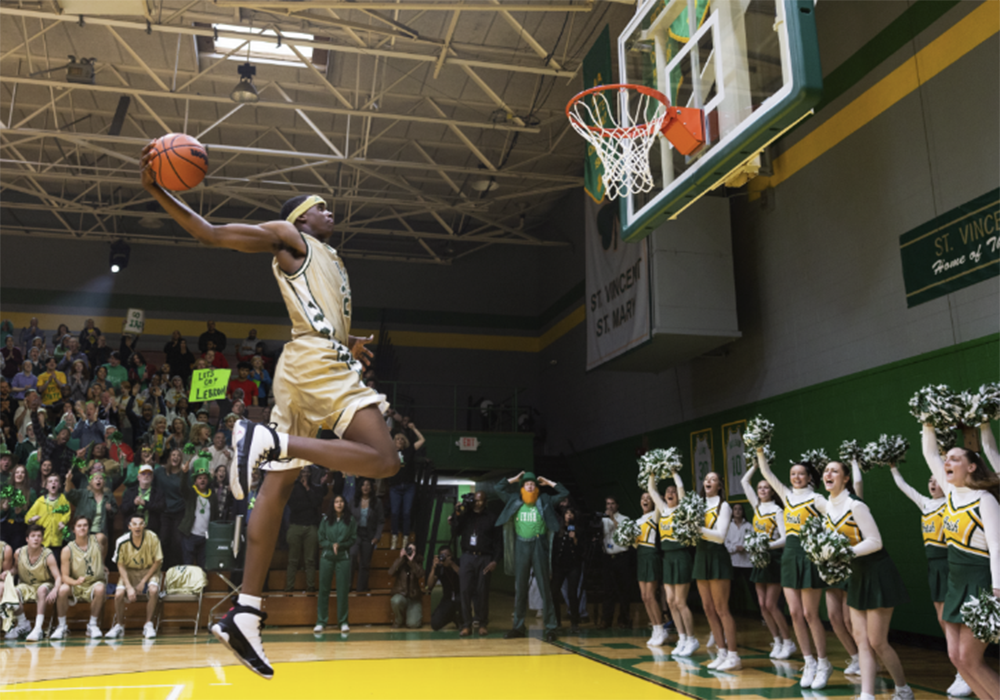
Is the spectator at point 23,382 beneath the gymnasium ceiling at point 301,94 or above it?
beneath

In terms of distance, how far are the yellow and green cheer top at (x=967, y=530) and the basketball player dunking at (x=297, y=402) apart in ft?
12.0

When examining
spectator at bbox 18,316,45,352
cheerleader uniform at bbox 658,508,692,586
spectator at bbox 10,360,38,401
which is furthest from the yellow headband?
spectator at bbox 18,316,45,352

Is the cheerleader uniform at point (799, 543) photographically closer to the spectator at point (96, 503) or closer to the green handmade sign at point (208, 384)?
the spectator at point (96, 503)

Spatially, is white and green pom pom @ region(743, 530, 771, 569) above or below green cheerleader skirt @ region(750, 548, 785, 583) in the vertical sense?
above

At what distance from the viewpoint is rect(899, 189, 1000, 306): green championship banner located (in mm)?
8172

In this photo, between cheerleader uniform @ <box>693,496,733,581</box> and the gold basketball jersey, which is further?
cheerleader uniform @ <box>693,496,733,581</box>

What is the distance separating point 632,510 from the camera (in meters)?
15.9

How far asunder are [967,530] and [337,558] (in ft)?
25.6

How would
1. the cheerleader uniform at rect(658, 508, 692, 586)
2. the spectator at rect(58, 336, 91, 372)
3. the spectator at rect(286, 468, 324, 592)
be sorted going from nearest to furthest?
the cheerleader uniform at rect(658, 508, 692, 586)
the spectator at rect(286, 468, 324, 592)
the spectator at rect(58, 336, 91, 372)

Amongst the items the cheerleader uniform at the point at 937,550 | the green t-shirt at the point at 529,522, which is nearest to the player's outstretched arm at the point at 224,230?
the cheerleader uniform at the point at 937,550

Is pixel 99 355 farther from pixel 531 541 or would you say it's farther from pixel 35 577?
pixel 531 541

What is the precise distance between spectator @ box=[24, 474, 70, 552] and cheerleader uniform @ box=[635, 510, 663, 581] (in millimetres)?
7312

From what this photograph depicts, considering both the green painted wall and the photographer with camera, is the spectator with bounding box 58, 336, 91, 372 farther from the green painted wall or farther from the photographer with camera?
the green painted wall

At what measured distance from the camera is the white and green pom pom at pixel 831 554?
5867 millimetres
